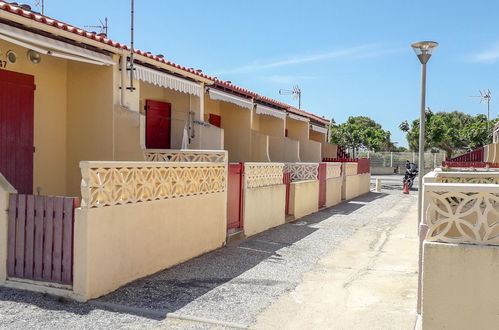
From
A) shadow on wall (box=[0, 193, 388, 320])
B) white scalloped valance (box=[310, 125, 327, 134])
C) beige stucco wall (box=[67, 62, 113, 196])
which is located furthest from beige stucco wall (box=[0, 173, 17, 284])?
white scalloped valance (box=[310, 125, 327, 134])

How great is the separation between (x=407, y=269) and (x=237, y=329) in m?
3.72

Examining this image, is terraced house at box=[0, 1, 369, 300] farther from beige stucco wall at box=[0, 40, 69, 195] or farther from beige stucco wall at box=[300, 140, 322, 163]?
beige stucco wall at box=[300, 140, 322, 163]

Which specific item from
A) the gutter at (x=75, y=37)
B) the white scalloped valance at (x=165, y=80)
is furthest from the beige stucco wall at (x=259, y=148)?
the gutter at (x=75, y=37)

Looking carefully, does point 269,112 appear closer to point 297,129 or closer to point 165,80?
point 297,129

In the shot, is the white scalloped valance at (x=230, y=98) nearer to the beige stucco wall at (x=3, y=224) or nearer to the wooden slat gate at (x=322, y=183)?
the wooden slat gate at (x=322, y=183)

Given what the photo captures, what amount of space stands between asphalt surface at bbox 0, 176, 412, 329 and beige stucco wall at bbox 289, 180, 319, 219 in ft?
11.2

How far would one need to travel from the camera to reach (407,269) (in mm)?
7508

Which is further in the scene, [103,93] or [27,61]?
[103,93]

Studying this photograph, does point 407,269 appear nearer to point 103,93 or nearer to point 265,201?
point 265,201

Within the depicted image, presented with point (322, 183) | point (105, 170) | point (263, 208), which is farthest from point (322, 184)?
point (105, 170)

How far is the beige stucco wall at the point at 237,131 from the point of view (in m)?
14.3

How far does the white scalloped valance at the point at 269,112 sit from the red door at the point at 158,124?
13.3ft

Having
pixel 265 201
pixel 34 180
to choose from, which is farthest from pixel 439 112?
pixel 34 180

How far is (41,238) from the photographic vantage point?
5664 millimetres
